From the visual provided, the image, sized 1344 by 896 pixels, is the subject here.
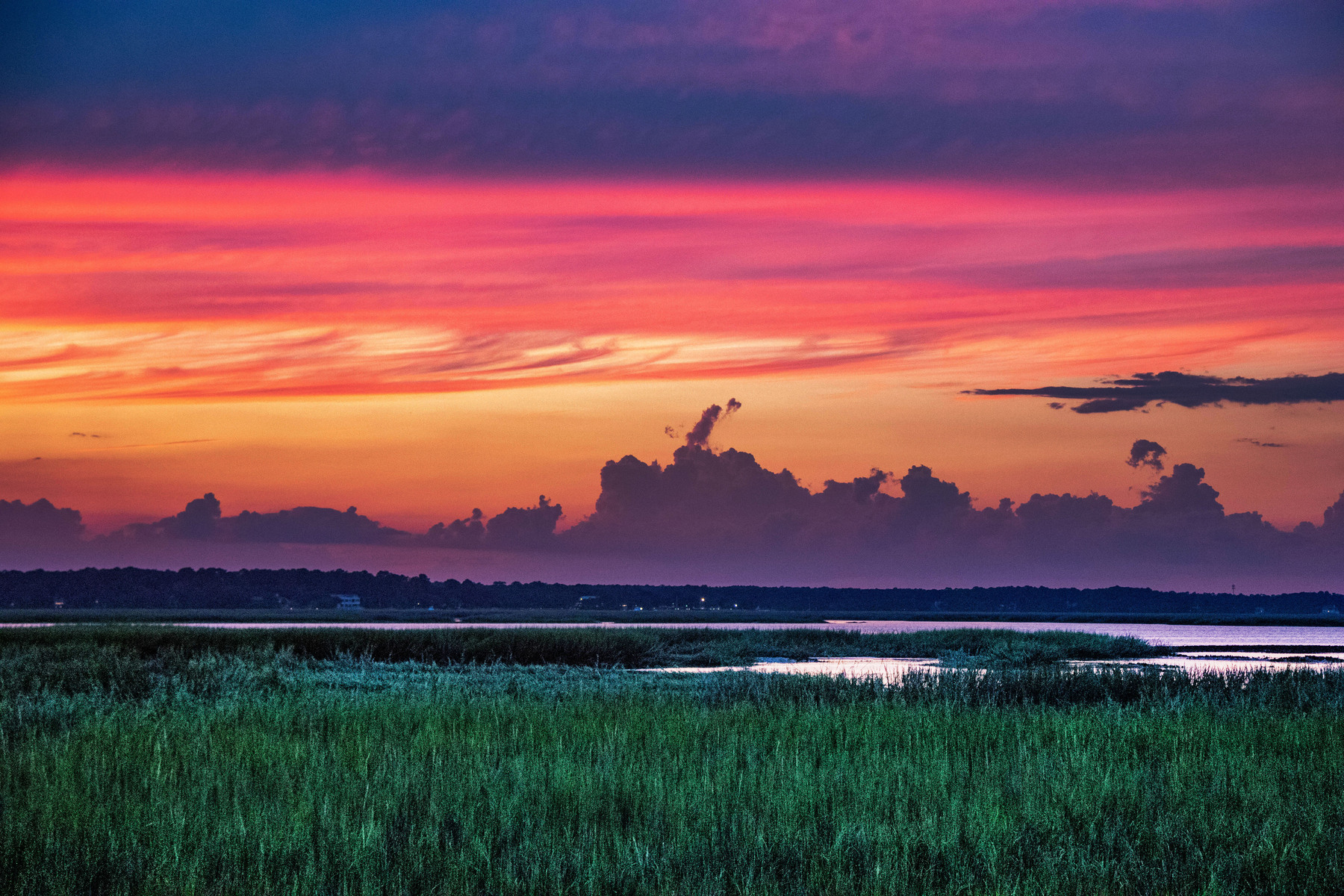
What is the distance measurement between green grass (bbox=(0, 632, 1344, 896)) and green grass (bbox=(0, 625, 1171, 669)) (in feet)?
76.8

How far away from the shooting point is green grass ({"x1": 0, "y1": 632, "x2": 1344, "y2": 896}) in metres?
10.9

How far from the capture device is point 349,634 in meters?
57.1

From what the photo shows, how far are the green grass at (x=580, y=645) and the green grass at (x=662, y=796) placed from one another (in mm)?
23422

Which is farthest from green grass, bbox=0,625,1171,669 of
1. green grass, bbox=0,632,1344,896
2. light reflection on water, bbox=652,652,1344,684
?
green grass, bbox=0,632,1344,896

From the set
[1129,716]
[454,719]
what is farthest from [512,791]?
[1129,716]

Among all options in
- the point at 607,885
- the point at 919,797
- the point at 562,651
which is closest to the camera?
the point at 607,885

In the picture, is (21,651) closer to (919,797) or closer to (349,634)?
(349,634)

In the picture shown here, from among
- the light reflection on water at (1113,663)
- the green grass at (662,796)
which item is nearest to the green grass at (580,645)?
the light reflection on water at (1113,663)

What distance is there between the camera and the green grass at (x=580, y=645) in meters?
49.6

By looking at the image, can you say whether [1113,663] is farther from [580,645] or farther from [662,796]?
[662,796]

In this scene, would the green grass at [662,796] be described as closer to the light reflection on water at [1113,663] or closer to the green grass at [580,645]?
the light reflection on water at [1113,663]

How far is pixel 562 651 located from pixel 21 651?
21147mm

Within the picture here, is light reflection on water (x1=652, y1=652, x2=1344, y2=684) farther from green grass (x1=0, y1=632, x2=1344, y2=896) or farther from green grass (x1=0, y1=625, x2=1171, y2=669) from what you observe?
green grass (x1=0, y1=632, x2=1344, y2=896)

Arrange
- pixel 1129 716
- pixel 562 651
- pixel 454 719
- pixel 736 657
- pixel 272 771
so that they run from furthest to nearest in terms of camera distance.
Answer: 1. pixel 736 657
2. pixel 562 651
3. pixel 1129 716
4. pixel 454 719
5. pixel 272 771
